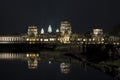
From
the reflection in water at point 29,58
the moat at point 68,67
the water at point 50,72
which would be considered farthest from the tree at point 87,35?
the water at point 50,72

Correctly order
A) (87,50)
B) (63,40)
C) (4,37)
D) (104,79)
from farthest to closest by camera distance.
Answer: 1. (4,37)
2. (63,40)
3. (87,50)
4. (104,79)

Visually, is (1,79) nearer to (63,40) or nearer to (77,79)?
(77,79)

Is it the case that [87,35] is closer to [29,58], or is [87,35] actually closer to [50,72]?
[29,58]

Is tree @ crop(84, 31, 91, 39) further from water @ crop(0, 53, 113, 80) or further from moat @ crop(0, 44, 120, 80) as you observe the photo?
water @ crop(0, 53, 113, 80)

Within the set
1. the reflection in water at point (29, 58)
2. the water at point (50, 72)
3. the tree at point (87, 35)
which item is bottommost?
the water at point (50, 72)

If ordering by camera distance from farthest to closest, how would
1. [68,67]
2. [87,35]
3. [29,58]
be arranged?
[87,35] < [29,58] < [68,67]

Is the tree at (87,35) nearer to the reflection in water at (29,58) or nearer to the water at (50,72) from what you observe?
the reflection in water at (29,58)

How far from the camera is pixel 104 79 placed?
2652cm

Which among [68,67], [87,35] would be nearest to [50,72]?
[68,67]

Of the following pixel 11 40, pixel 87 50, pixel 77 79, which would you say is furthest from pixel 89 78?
pixel 11 40

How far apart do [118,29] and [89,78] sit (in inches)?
2866

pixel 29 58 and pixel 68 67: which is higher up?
pixel 29 58

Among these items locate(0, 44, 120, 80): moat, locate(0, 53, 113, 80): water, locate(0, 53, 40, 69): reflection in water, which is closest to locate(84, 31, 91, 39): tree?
locate(0, 44, 120, 80): moat

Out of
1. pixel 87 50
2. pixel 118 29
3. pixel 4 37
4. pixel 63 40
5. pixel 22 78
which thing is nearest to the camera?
pixel 22 78
